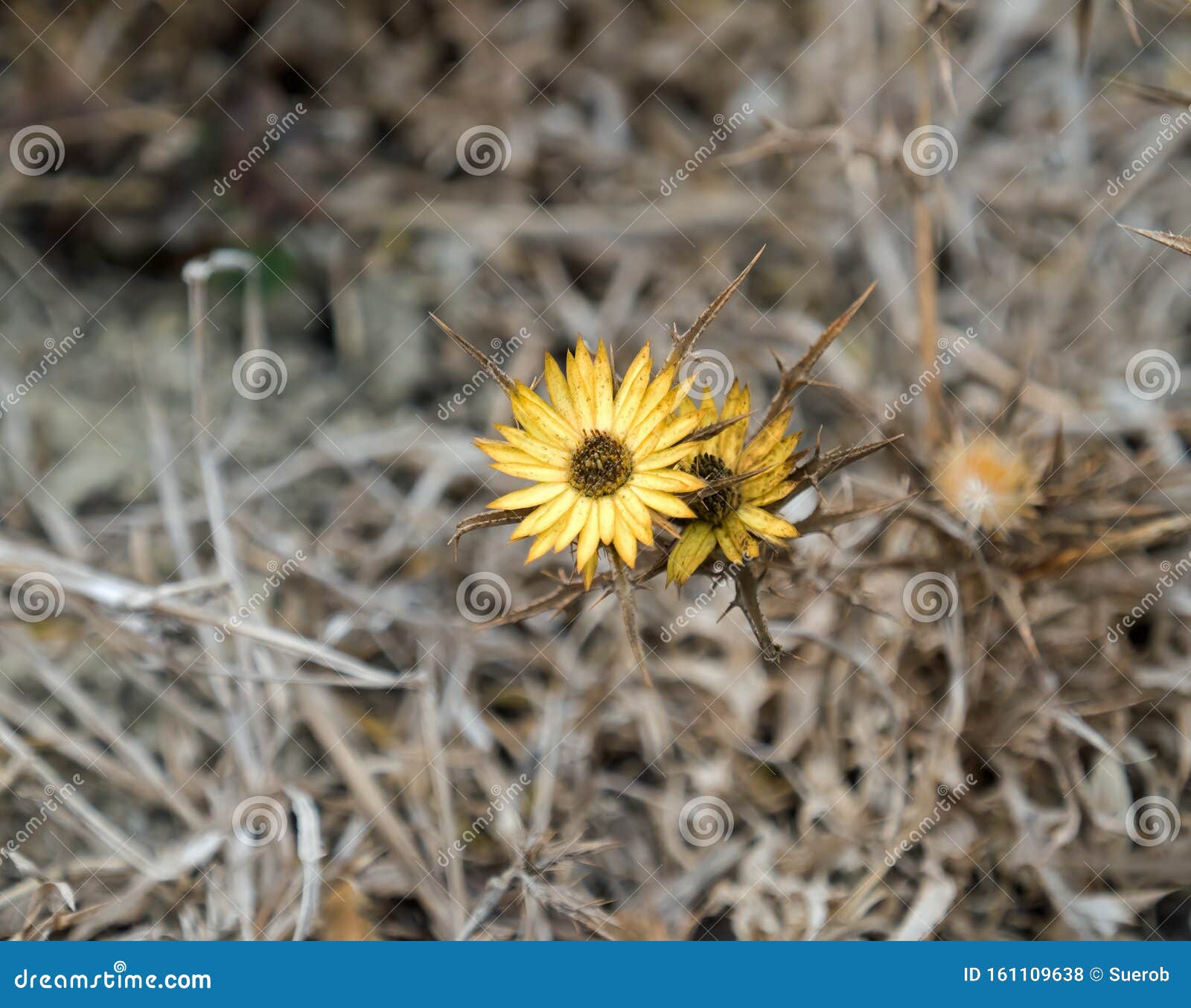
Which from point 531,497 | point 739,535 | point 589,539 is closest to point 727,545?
point 739,535

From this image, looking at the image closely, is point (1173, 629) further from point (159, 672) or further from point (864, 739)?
point (159, 672)

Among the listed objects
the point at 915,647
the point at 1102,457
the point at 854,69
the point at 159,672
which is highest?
the point at 854,69

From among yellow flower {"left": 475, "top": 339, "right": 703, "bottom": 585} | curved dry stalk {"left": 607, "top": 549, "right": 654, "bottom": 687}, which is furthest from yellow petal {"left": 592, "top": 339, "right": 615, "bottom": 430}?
curved dry stalk {"left": 607, "top": 549, "right": 654, "bottom": 687}

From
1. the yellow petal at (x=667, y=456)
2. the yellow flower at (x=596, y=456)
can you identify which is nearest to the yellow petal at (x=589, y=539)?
the yellow flower at (x=596, y=456)

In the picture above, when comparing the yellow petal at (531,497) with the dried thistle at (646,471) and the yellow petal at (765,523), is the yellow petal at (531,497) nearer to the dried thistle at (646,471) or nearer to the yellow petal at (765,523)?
the dried thistle at (646,471)

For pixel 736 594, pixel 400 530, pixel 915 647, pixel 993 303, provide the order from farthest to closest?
1. pixel 993 303
2. pixel 400 530
3. pixel 915 647
4. pixel 736 594

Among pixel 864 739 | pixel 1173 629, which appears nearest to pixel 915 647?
pixel 864 739

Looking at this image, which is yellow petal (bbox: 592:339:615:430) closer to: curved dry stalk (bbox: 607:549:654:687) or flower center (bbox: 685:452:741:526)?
flower center (bbox: 685:452:741:526)
